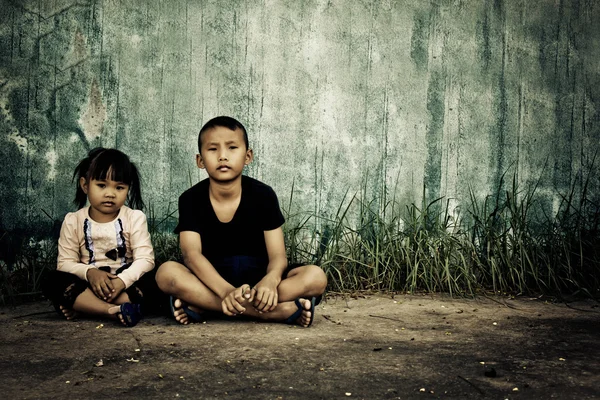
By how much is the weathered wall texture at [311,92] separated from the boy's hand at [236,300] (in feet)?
4.98

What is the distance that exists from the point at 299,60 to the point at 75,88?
1448mm

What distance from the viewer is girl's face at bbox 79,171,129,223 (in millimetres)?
2961

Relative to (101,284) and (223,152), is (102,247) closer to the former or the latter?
(101,284)

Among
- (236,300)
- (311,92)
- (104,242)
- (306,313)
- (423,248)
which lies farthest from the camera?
(311,92)

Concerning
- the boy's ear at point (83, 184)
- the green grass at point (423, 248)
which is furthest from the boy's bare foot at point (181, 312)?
the green grass at point (423, 248)

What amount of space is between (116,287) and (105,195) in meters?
0.46

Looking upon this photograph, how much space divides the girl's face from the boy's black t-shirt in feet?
1.05

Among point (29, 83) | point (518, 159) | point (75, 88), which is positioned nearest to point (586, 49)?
point (518, 159)

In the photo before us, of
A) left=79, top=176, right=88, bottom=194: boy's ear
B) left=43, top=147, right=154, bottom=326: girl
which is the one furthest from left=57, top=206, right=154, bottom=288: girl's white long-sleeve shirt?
left=79, top=176, right=88, bottom=194: boy's ear

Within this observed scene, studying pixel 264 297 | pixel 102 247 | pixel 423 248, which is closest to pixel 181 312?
pixel 264 297

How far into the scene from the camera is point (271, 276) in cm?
277

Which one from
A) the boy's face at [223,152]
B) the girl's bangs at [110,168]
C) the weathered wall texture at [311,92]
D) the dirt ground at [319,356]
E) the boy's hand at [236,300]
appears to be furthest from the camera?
the weathered wall texture at [311,92]

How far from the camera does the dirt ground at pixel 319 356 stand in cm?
192

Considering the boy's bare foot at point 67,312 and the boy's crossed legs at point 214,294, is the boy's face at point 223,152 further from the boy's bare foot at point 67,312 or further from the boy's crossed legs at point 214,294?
the boy's bare foot at point 67,312
